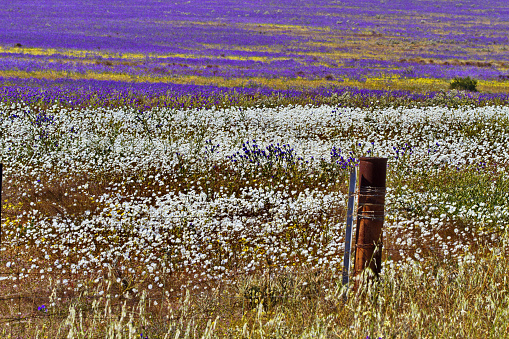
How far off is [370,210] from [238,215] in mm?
3266

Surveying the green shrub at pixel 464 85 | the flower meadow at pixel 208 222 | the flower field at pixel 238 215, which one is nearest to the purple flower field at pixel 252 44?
the green shrub at pixel 464 85

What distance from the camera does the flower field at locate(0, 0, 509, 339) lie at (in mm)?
3715

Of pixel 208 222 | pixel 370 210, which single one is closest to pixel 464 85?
pixel 208 222

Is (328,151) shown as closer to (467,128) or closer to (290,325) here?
(467,128)

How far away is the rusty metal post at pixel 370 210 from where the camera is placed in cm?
384

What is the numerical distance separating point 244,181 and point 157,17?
64.3 m

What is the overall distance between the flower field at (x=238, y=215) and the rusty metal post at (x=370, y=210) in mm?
210

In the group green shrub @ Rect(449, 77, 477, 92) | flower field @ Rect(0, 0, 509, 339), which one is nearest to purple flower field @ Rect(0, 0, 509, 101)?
green shrub @ Rect(449, 77, 477, 92)

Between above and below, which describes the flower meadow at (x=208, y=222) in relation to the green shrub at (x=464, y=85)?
below

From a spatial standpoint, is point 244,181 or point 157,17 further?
point 157,17


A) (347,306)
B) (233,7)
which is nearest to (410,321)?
(347,306)

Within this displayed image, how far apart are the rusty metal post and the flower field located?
210 millimetres

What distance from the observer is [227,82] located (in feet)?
73.3

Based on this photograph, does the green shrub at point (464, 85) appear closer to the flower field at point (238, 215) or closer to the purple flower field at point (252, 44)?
the purple flower field at point (252, 44)
